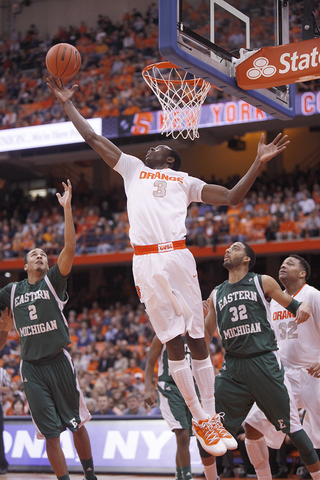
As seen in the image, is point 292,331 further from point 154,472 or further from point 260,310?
point 154,472

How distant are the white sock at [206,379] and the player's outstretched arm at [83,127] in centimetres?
167

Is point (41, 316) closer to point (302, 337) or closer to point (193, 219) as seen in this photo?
point (302, 337)

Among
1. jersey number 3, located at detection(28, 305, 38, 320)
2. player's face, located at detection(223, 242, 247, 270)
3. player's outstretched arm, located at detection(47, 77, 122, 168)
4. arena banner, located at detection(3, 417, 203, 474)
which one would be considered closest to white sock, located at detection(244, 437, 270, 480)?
player's face, located at detection(223, 242, 247, 270)

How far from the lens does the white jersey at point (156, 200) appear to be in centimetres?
439

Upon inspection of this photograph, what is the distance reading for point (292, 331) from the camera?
6.44m

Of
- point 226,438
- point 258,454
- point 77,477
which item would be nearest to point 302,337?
point 258,454

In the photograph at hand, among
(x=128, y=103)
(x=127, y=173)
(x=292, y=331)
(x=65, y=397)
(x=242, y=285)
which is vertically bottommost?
(x=65, y=397)

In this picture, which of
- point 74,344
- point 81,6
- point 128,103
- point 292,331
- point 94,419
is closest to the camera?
point 292,331

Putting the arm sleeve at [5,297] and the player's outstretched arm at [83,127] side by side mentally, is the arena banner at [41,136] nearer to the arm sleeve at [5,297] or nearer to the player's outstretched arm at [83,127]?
the arm sleeve at [5,297]

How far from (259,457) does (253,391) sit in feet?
2.29

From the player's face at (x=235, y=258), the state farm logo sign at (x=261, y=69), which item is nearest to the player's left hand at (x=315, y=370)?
the player's face at (x=235, y=258)

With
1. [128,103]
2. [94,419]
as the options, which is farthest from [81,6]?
[94,419]

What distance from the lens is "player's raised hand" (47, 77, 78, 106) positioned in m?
4.54

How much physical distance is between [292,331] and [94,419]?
12.7 ft
